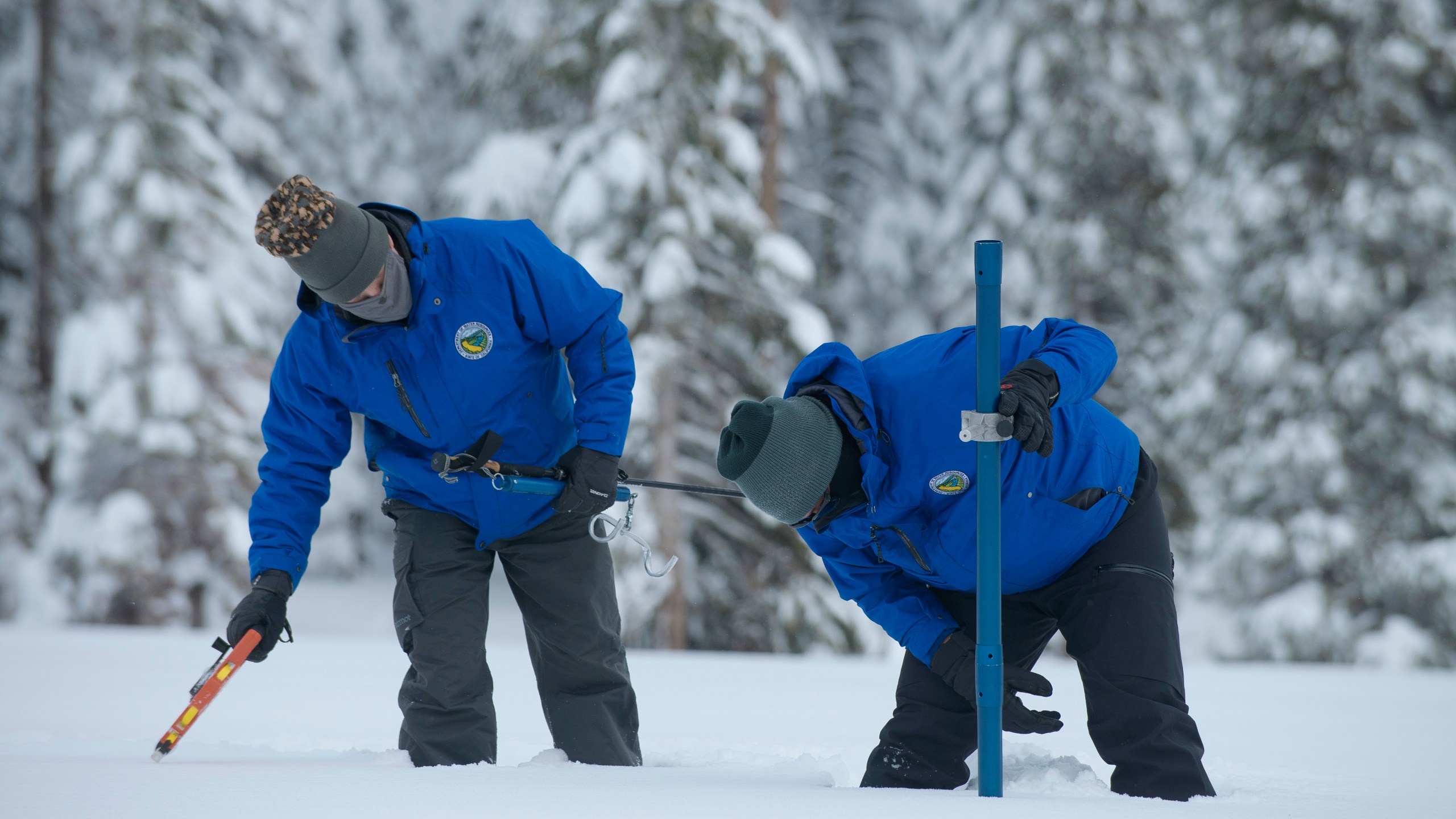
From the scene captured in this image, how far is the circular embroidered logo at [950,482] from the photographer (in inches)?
104

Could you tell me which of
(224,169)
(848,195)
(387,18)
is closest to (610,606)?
(224,169)

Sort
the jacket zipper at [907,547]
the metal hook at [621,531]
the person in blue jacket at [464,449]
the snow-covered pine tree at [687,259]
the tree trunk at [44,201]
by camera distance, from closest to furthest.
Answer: the jacket zipper at [907,547], the person in blue jacket at [464,449], the metal hook at [621,531], the snow-covered pine tree at [687,259], the tree trunk at [44,201]

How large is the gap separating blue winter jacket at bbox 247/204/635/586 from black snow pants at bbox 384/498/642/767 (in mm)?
93

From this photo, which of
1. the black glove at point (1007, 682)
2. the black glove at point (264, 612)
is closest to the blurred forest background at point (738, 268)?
the black glove at point (264, 612)

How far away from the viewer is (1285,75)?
32.8 ft

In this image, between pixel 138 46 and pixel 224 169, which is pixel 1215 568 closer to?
pixel 224 169

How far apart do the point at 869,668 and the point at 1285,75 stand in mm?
6847

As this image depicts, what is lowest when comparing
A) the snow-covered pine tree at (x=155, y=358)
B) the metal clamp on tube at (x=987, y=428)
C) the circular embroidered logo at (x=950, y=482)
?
the circular embroidered logo at (x=950, y=482)

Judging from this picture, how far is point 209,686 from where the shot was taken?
276 centimetres

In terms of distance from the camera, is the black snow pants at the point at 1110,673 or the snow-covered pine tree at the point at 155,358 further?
the snow-covered pine tree at the point at 155,358

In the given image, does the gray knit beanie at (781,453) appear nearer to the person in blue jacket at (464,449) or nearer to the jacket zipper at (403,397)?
the person in blue jacket at (464,449)

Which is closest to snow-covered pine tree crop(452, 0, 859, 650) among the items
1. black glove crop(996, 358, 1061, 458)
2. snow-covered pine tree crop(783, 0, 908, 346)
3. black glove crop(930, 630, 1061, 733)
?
snow-covered pine tree crop(783, 0, 908, 346)

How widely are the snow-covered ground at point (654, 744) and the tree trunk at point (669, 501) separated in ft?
3.27

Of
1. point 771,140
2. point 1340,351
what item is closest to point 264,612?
point 771,140
